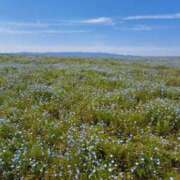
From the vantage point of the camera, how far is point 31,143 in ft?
23.9

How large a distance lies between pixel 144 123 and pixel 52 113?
283 cm

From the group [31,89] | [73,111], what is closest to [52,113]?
[73,111]

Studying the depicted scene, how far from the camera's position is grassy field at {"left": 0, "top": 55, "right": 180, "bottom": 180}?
20.5 feet

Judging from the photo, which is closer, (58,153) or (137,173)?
(137,173)

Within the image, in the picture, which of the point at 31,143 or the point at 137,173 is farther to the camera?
the point at 31,143

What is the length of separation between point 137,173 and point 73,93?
20.4 feet

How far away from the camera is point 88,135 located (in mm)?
7445

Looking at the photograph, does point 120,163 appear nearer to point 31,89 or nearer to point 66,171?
point 66,171

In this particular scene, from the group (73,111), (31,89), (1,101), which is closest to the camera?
(73,111)

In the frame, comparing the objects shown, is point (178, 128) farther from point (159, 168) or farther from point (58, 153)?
point (58, 153)

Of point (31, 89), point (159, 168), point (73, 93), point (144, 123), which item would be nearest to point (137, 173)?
point (159, 168)

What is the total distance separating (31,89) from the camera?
41.9ft

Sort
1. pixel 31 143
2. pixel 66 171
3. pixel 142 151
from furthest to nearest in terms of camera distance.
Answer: pixel 31 143
pixel 142 151
pixel 66 171

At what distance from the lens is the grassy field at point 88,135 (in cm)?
626
